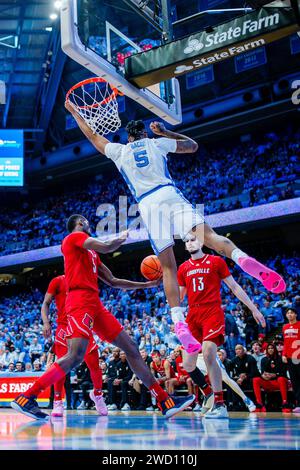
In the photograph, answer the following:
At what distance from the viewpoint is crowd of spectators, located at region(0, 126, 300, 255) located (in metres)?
19.7

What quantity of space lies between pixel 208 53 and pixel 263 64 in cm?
1548

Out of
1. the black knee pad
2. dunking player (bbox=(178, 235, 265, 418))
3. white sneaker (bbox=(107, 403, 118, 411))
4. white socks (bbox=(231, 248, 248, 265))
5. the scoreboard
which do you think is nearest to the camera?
white socks (bbox=(231, 248, 248, 265))

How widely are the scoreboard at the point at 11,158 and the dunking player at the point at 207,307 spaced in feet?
64.9

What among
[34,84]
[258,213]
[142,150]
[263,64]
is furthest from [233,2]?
[142,150]

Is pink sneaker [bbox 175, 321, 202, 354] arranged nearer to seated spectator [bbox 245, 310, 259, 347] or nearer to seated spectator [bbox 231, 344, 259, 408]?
seated spectator [bbox 231, 344, 259, 408]

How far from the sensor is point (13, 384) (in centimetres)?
1313

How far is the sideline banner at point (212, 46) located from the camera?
5.78 metres

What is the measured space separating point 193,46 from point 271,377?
5813 mm

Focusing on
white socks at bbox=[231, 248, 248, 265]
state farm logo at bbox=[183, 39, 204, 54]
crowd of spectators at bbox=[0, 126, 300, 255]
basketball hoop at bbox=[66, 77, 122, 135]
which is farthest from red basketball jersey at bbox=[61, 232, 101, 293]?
crowd of spectators at bbox=[0, 126, 300, 255]

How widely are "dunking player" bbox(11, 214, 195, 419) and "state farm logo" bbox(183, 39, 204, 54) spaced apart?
2521 millimetres

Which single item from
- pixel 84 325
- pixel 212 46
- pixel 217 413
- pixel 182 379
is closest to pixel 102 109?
pixel 212 46

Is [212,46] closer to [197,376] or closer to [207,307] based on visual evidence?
[207,307]

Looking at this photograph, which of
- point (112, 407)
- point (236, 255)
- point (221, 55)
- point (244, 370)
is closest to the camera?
point (236, 255)
